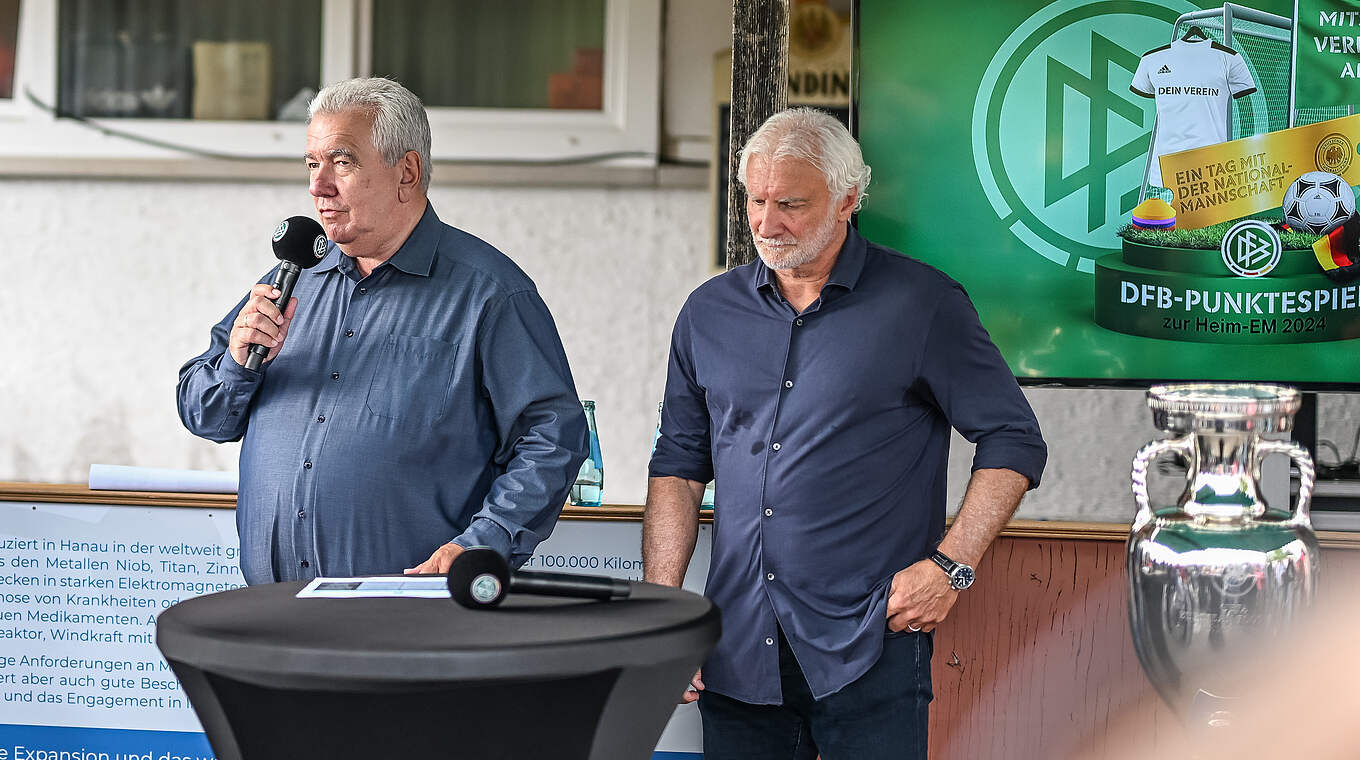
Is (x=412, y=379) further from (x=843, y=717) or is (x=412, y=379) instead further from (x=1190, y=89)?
(x=1190, y=89)

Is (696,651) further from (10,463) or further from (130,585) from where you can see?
(10,463)

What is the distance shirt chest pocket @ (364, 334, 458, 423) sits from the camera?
2037 millimetres


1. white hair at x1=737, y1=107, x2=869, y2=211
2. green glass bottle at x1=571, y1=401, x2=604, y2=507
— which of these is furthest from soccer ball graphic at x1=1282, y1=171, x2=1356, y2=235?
green glass bottle at x1=571, y1=401, x2=604, y2=507

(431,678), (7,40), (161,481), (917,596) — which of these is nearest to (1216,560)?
(431,678)

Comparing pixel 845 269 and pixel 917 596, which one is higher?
pixel 845 269

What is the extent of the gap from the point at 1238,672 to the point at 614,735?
637 millimetres

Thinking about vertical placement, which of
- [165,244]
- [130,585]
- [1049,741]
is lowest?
[1049,741]

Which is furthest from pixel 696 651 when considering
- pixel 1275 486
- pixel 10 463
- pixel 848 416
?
pixel 10 463

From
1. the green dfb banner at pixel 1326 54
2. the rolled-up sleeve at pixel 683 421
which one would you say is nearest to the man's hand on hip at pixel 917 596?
the rolled-up sleeve at pixel 683 421

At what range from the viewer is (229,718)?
144 centimetres

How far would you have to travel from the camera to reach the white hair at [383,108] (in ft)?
6.86

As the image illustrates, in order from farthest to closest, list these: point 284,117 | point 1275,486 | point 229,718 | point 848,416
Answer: point 284,117, point 1275,486, point 848,416, point 229,718

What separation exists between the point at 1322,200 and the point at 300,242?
201cm

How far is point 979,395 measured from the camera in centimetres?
212
